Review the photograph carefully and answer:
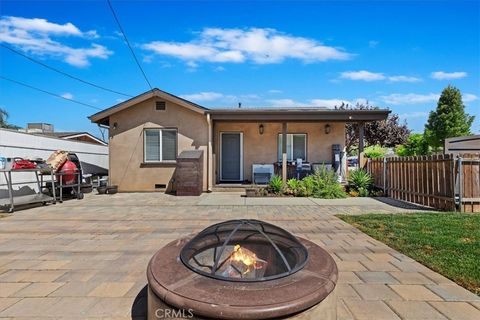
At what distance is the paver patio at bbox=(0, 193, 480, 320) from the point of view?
3020 millimetres

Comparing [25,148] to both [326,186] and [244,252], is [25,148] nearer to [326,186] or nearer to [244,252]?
[326,186]

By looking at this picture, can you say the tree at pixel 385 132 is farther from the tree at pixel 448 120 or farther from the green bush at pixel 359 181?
the green bush at pixel 359 181

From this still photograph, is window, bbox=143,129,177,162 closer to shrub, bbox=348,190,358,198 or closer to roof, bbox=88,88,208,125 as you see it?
roof, bbox=88,88,208,125

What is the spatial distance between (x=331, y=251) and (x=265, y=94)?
24.1m

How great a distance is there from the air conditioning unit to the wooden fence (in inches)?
196

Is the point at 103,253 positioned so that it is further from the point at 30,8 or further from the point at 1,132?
the point at 30,8

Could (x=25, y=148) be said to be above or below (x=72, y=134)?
below

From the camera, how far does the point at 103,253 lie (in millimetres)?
4824

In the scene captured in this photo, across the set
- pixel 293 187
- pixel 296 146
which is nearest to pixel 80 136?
pixel 296 146

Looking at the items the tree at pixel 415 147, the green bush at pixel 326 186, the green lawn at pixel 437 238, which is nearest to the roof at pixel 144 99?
the green bush at pixel 326 186

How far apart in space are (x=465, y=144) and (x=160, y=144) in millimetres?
16706

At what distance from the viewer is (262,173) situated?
14.1 meters

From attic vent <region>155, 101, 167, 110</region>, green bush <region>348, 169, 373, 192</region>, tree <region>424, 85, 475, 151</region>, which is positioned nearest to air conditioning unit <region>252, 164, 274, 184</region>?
green bush <region>348, 169, 373, 192</region>

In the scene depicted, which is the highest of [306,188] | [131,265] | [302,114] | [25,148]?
[302,114]
